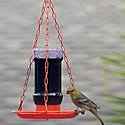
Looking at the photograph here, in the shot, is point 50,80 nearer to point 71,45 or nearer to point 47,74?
point 47,74

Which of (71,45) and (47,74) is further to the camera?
(71,45)

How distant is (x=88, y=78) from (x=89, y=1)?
78 centimetres

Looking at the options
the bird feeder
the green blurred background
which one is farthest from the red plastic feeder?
the green blurred background

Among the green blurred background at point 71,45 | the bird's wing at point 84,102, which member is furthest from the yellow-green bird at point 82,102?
the green blurred background at point 71,45

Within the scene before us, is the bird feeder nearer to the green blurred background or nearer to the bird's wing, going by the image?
the bird's wing

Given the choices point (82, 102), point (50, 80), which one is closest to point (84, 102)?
point (82, 102)

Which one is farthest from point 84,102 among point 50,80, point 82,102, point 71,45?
point 71,45

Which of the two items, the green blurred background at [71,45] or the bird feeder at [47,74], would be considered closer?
the bird feeder at [47,74]

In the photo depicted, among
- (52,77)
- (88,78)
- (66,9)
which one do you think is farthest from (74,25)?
(52,77)

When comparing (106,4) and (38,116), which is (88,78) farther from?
(38,116)

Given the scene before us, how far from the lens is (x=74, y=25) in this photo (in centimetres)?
450

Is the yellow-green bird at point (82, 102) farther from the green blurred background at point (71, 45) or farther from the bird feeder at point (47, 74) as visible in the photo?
the green blurred background at point (71, 45)

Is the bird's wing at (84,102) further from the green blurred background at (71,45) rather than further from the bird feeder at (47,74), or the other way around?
the green blurred background at (71,45)

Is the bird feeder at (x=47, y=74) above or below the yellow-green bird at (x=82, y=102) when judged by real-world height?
above
